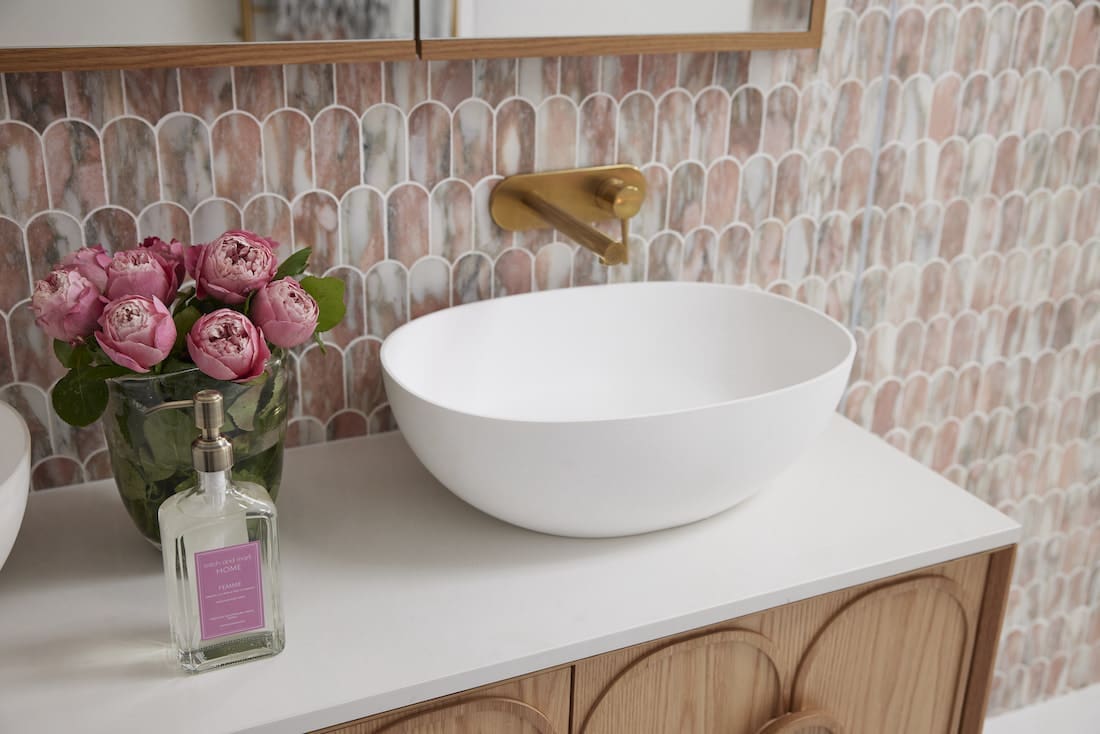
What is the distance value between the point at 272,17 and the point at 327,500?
539 mm

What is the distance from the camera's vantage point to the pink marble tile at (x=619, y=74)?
4.32ft

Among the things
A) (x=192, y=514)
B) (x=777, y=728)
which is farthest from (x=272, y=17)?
(x=777, y=728)

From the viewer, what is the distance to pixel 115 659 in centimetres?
95

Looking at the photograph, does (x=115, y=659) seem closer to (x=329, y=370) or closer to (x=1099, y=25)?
(x=329, y=370)

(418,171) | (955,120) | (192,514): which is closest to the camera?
(192,514)

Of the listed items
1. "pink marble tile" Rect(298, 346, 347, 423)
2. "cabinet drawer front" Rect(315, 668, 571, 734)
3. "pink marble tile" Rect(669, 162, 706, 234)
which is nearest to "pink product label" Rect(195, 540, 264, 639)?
"cabinet drawer front" Rect(315, 668, 571, 734)

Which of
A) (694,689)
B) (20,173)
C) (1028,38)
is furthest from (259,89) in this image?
(1028,38)

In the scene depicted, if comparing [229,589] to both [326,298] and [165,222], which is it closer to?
[326,298]

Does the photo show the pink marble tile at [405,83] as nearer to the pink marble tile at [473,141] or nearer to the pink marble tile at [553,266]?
the pink marble tile at [473,141]

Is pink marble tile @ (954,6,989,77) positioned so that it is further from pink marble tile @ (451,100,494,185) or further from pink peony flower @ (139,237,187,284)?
pink peony flower @ (139,237,187,284)

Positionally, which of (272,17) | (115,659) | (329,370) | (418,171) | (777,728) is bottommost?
(777,728)

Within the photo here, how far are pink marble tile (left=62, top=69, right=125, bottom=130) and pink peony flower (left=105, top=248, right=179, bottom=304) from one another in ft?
0.69

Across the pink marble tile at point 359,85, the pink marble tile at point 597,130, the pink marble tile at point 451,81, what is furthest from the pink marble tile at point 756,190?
the pink marble tile at point 359,85

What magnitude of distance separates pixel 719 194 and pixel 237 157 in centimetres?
64
